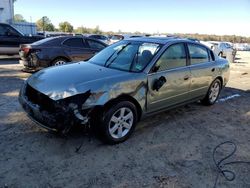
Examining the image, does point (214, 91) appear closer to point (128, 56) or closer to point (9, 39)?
point (128, 56)

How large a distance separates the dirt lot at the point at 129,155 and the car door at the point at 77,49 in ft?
13.4

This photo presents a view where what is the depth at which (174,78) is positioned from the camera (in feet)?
16.4

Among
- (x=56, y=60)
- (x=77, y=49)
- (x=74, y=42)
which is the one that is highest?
(x=74, y=42)

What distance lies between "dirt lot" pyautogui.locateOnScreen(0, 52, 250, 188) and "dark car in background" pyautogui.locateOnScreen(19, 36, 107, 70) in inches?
132

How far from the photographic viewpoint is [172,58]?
507 cm

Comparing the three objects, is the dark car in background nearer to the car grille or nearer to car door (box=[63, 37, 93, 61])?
car door (box=[63, 37, 93, 61])

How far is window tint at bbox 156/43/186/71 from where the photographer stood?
4793 millimetres

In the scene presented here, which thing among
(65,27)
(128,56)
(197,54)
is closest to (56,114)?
(128,56)

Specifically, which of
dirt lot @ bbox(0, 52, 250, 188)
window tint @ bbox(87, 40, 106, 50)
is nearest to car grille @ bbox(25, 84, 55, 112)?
dirt lot @ bbox(0, 52, 250, 188)

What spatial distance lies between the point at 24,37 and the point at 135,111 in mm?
10989

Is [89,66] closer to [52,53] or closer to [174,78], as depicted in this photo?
[174,78]

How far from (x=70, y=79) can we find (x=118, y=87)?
76 centimetres

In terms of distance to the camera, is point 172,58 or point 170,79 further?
point 172,58

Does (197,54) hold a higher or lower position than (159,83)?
higher
